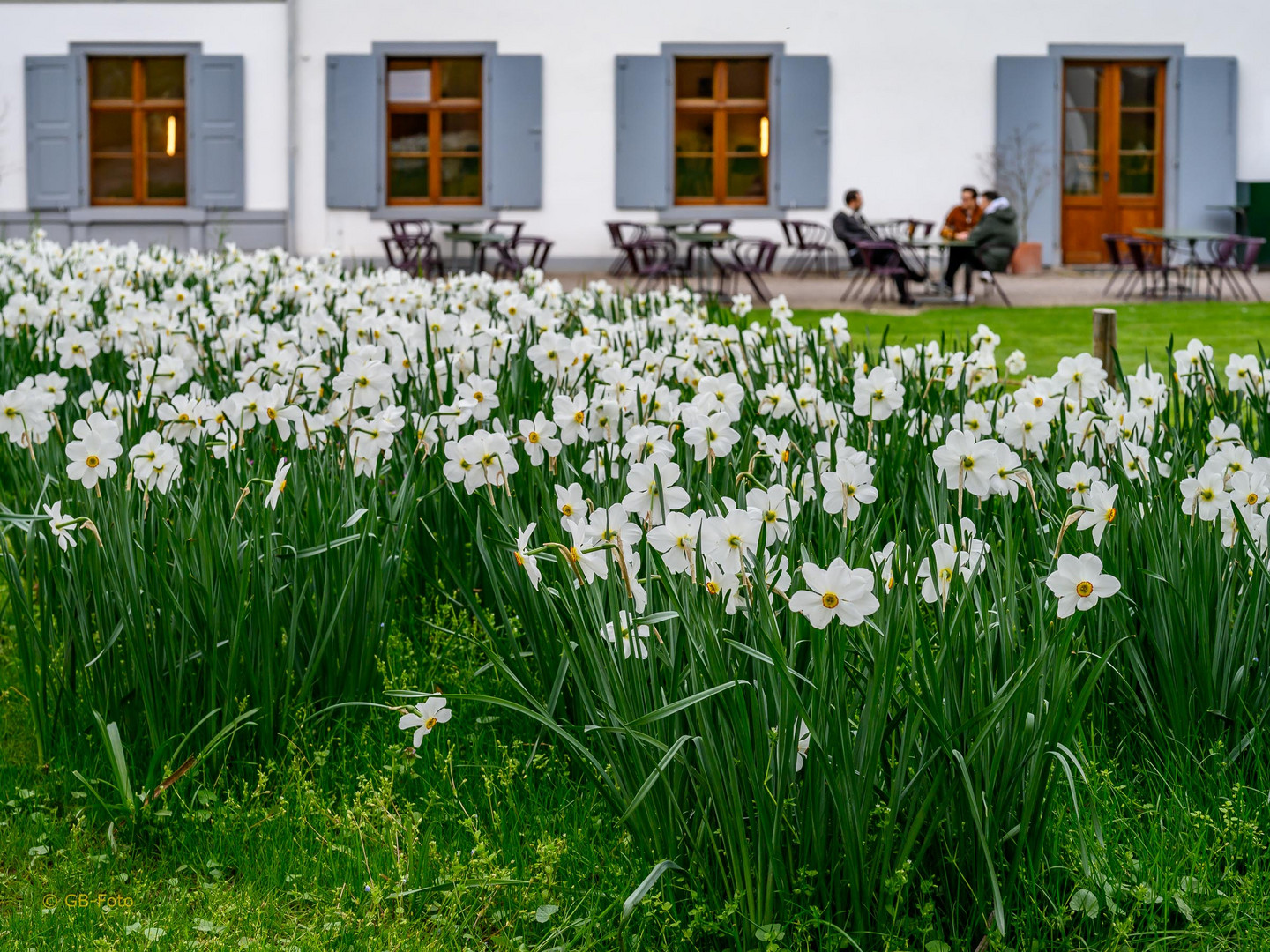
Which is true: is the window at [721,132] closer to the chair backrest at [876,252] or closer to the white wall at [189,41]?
the white wall at [189,41]

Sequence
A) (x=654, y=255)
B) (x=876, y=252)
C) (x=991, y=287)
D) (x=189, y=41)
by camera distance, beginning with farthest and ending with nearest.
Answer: (x=189, y=41)
(x=654, y=255)
(x=991, y=287)
(x=876, y=252)

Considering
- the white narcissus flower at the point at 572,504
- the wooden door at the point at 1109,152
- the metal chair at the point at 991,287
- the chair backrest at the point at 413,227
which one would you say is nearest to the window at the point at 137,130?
the chair backrest at the point at 413,227

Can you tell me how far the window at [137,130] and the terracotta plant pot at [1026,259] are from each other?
8365mm

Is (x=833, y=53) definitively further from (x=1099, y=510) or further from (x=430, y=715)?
(x=430, y=715)

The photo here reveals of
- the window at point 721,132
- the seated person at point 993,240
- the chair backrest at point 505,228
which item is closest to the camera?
the seated person at point 993,240

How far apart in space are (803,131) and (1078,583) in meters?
13.6

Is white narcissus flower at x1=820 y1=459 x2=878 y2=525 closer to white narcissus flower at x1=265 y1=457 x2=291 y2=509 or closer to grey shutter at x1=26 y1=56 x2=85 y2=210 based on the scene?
white narcissus flower at x1=265 y1=457 x2=291 y2=509

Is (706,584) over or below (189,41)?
below

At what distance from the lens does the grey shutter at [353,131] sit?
1444cm

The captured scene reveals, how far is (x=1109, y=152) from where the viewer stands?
1555 centimetres

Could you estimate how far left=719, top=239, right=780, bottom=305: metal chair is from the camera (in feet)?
33.3

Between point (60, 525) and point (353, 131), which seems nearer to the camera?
point (60, 525)

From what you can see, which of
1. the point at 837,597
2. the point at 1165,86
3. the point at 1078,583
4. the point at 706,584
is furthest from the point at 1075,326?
the point at 837,597

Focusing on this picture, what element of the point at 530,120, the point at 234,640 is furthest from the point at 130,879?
the point at 530,120
